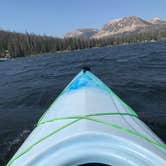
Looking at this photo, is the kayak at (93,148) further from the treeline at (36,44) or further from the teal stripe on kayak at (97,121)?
the treeline at (36,44)

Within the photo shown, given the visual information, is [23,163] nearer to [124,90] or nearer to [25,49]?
[124,90]

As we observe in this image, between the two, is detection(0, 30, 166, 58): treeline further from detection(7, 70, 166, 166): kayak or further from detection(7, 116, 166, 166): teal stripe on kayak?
detection(7, 70, 166, 166): kayak

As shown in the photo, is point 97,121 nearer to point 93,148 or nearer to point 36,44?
point 93,148

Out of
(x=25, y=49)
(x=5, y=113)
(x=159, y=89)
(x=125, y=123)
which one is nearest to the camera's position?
(x=125, y=123)

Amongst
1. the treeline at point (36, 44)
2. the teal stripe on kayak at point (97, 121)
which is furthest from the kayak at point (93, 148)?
the treeline at point (36, 44)

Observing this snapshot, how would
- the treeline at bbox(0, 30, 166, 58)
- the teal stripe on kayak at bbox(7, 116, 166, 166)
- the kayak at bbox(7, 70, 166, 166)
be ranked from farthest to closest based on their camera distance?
the treeline at bbox(0, 30, 166, 58), the teal stripe on kayak at bbox(7, 116, 166, 166), the kayak at bbox(7, 70, 166, 166)

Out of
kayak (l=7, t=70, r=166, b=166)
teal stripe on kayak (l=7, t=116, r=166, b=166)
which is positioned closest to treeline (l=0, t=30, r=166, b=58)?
teal stripe on kayak (l=7, t=116, r=166, b=166)

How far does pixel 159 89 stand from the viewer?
1220cm

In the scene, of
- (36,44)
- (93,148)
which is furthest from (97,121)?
(36,44)

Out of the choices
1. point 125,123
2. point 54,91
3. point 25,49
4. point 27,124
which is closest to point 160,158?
point 125,123

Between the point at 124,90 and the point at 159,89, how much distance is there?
1.55 m

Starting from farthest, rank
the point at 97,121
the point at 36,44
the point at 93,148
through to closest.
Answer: the point at 36,44
the point at 97,121
the point at 93,148

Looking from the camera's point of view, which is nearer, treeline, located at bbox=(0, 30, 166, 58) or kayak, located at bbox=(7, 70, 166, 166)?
kayak, located at bbox=(7, 70, 166, 166)

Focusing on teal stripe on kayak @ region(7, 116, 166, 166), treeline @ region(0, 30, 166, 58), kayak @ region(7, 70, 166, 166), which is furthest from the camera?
treeline @ region(0, 30, 166, 58)
